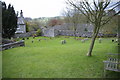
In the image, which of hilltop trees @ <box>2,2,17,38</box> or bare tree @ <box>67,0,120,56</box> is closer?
bare tree @ <box>67,0,120,56</box>

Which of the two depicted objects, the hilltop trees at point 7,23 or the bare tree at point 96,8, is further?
the hilltop trees at point 7,23

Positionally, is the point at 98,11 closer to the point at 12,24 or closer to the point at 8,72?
the point at 8,72

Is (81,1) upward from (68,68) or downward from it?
upward

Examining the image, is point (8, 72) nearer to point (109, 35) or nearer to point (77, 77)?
point (77, 77)

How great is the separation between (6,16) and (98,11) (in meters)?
13.4

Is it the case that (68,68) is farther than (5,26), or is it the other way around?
(5,26)

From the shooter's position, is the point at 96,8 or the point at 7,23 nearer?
the point at 96,8

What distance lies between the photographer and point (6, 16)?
15.0m

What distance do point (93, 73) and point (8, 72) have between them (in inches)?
136

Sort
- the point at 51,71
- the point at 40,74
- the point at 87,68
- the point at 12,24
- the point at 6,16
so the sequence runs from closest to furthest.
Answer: the point at 40,74, the point at 51,71, the point at 87,68, the point at 6,16, the point at 12,24

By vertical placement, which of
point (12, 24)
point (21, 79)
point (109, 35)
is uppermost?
point (12, 24)

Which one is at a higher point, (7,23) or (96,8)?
(7,23)

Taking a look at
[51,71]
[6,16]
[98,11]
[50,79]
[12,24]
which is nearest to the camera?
[50,79]

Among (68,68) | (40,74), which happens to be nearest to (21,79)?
(40,74)
